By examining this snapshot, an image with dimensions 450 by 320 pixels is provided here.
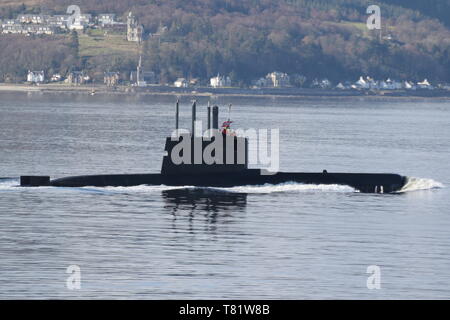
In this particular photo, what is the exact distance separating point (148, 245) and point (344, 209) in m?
9.83

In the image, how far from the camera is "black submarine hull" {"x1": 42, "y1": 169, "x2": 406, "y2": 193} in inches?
1645

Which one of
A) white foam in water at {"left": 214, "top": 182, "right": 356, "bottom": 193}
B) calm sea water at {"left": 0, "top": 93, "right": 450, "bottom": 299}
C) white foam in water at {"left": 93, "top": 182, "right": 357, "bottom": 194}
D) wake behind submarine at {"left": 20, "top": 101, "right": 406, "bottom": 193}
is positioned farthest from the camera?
white foam in water at {"left": 214, "top": 182, "right": 356, "bottom": 193}

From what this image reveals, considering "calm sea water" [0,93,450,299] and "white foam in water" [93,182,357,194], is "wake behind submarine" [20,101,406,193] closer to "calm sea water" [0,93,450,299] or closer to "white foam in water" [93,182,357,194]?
"white foam in water" [93,182,357,194]

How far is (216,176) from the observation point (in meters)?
A: 41.8


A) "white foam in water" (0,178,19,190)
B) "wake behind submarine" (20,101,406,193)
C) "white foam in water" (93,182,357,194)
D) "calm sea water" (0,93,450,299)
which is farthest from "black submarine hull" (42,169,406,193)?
"white foam in water" (0,178,19,190)

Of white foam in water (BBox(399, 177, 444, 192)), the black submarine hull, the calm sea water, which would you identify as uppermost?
the black submarine hull

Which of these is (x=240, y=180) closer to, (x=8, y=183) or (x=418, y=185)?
(x=418, y=185)

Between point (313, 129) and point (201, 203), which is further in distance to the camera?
point (313, 129)

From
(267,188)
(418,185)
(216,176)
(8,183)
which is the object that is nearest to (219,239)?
(216,176)

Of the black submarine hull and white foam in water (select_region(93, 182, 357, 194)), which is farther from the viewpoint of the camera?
white foam in water (select_region(93, 182, 357, 194))
